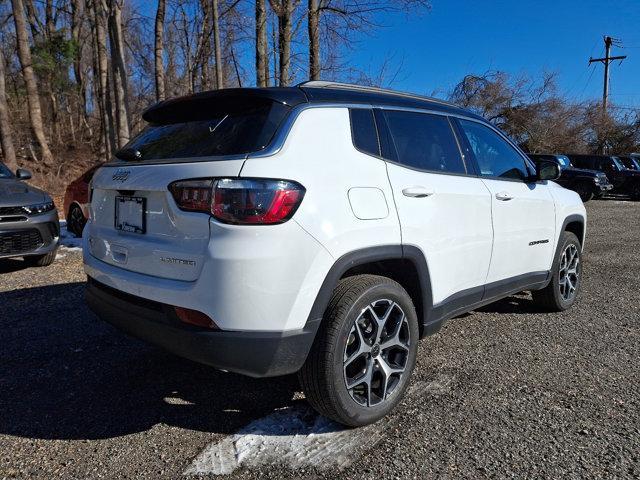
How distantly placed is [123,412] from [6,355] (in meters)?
1.43

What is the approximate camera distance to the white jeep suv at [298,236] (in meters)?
2.15

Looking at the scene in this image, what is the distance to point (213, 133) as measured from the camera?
2500mm

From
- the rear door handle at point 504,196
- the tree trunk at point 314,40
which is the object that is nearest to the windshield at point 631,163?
the tree trunk at point 314,40

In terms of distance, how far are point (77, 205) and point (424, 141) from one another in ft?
25.0

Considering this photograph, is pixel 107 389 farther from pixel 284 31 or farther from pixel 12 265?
pixel 284 31

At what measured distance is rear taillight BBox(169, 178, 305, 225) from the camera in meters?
2.13

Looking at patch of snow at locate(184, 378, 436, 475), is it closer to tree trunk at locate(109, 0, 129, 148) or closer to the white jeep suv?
the white jeep suv

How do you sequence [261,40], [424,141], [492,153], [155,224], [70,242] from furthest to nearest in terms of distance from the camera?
[261,40] < [70,242] < [492,153] < [424,141] < [155,224]

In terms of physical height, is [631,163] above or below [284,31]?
below

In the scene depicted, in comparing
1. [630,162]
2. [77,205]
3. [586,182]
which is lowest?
[77,205]

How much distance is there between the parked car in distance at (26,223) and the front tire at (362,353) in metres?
4.87

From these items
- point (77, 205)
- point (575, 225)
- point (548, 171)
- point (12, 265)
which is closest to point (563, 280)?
point (575, 225)

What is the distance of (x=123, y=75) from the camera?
15938 millimetres

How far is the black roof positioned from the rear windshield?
0.04 meters
